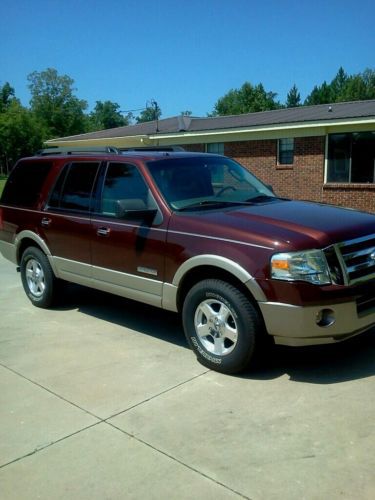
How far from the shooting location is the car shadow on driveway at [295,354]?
13.9ft

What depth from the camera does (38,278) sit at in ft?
21.2

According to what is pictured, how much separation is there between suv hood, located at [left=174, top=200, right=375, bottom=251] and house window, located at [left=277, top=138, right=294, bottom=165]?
15.2m

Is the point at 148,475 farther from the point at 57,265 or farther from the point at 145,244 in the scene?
the point at 57,265

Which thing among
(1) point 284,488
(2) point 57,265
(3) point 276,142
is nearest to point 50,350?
(2) point 57,265

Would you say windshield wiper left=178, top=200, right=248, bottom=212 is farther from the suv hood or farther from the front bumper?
the front bumper

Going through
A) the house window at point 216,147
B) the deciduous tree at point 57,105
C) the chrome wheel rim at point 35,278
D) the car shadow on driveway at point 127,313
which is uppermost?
the deciduous tree at point 57,105

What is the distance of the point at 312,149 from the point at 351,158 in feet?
5.01

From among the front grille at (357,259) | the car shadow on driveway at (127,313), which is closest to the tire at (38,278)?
the car shadow on driveway at (127,313)

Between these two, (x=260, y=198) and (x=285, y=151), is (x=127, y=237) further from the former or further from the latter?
(x=285, y=151)

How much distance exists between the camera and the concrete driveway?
2863 millimetres

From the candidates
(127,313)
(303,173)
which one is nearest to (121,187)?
(127,313)

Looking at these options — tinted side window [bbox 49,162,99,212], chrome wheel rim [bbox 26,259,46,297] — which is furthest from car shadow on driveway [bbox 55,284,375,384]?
tinted side window [bbox 49,162,99,212]

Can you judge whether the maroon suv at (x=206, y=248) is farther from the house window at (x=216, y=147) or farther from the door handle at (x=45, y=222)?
the house window at (x=216, y=147)

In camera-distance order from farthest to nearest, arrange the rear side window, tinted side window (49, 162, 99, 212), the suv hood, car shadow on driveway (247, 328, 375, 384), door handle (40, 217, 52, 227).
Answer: the rear side window < door handle (40, 217, 52, 227) < tinted side window (49, 162, 99, 212) < car shadow on driveway (247, 328, 375, 384) < the suv hood
